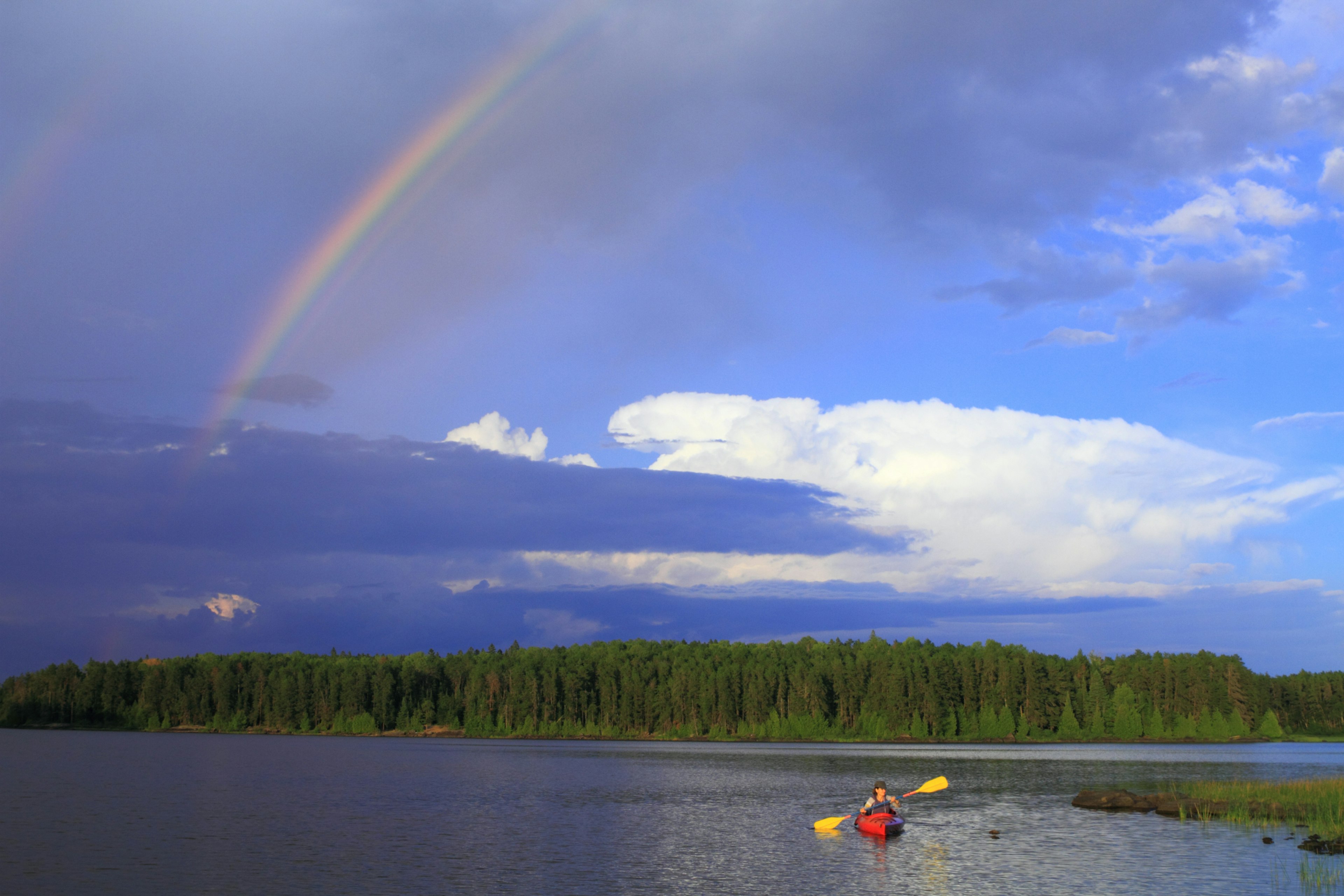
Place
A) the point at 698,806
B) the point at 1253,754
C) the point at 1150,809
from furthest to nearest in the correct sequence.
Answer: the point at 1253,754 < the point at 698,806 < the point at 1150,809

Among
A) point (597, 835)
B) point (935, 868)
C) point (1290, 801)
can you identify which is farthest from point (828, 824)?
point (1290, 801)

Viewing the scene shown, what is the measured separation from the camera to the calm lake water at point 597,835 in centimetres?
4253

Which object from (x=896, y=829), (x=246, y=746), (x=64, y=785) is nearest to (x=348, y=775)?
(x=64, y=785)

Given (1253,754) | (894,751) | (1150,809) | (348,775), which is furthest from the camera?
(894,751)

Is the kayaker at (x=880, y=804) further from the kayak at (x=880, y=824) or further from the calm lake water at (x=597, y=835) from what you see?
the calm lake water at (x=597, y=835)

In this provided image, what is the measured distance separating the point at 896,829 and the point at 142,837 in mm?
41595

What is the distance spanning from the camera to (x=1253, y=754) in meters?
161

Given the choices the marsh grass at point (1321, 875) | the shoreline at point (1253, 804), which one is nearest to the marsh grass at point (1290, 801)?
the shoreline at point (1253, 804)

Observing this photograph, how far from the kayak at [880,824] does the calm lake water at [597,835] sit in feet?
3.09

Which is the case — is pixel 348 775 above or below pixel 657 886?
below

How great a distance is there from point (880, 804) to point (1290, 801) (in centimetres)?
2773

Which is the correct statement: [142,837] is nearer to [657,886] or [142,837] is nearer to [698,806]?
[657,886]

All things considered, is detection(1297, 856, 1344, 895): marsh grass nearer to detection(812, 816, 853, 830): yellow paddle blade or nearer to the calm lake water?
the calm lake water

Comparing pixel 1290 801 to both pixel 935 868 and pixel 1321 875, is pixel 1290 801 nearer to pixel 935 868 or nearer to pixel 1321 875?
pixel 1321 875
